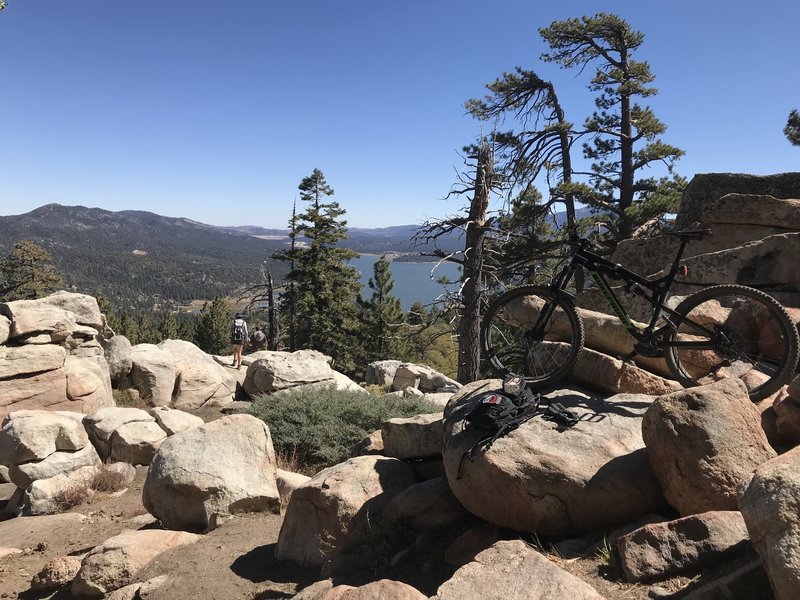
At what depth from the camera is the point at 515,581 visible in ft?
10.8

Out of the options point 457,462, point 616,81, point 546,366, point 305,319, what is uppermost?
point 616,81

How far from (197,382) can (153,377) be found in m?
1.23

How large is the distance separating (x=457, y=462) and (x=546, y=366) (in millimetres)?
1527

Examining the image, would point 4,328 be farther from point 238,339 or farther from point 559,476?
point 559,476

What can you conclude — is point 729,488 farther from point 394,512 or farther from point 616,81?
point 616,81

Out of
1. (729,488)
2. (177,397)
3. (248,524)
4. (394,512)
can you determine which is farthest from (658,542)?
(177,397)

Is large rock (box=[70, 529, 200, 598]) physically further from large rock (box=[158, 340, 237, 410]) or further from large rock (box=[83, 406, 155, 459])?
large rock (box=[158, 340, 237, 410])

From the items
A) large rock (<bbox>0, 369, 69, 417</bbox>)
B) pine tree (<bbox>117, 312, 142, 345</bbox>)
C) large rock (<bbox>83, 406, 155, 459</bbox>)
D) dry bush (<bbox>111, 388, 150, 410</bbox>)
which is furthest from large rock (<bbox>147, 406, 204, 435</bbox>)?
pine tree (<bbox>117, 312, 142, 345</bbox>)

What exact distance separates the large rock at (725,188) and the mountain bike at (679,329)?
12.1ft

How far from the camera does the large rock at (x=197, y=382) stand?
1512 cm

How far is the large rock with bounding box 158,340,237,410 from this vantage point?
49.6 feet

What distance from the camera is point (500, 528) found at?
4.64 m

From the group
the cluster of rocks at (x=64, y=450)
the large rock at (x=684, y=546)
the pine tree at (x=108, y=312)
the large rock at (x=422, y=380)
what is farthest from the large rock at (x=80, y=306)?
the pine tree at (x=108, y=312)

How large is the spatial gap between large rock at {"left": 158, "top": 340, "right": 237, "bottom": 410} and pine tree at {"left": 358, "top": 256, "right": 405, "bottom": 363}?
1950 cm
